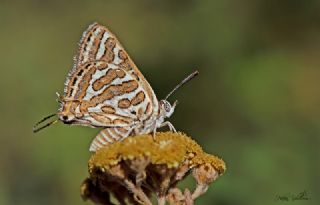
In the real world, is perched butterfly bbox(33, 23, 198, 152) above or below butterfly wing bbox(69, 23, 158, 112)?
below

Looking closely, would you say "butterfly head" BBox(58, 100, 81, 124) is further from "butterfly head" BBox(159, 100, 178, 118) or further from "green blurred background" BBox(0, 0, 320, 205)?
"green blurred background" BBox(0, 0, 320, 205)

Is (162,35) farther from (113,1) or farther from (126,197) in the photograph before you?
(126,197)

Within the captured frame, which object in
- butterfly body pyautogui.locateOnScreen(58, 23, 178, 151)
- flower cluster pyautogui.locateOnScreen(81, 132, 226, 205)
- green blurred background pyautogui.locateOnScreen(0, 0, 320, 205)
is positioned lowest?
green blurred background pyautogui.locateOnScreen(0, 0, 320, 205)

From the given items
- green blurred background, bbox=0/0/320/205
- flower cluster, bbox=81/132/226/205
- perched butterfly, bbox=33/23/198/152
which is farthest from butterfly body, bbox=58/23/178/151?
green blurred background, bbox=0/0/320/205

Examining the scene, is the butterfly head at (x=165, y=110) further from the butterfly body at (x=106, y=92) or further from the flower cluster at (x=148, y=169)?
the flower cluster at (x=148, y=169)

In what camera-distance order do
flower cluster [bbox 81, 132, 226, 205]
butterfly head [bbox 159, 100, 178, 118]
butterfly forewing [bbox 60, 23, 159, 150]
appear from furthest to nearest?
butterfly head [bbox 159, 100, 178, 118] → butterfly forewing [bbox 60, 23, 159, 150] → flower cluster [bbox 81, 132, 226, 205]

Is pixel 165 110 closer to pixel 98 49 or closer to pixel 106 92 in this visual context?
pixel 106 92
